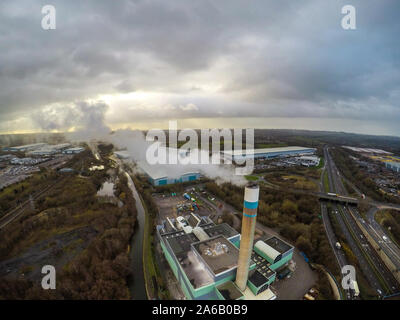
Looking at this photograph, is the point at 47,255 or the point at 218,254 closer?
the point at 218,254

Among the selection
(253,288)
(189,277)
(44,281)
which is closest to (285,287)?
(253,288)

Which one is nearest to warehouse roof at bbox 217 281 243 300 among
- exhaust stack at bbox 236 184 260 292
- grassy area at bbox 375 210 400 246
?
exhaust stack at bbox 236 184 260 292

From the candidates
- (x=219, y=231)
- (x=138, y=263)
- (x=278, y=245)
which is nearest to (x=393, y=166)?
(x=278, y=245)

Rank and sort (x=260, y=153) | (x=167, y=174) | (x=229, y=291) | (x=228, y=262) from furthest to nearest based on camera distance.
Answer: (x=260, y=153) < (x=167, y=174) < (x=228, y=262) < (x=229, y=291)

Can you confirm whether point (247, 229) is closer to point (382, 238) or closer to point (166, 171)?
point (382, 238)

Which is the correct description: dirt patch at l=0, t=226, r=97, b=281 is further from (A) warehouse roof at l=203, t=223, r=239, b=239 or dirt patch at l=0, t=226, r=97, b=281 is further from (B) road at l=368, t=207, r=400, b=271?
(B) road at l=368, t=207, r=400, b=271
